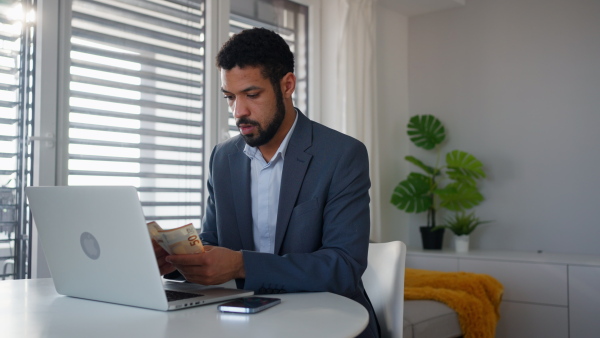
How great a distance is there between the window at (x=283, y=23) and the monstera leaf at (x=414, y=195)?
88 centimetres

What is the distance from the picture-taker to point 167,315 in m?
1.17

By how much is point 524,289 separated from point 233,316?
2.93m

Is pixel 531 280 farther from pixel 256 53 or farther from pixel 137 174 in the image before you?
pixel 256 53

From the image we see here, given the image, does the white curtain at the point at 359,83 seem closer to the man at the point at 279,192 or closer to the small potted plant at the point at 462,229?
the small potted plant at the point at 462,229

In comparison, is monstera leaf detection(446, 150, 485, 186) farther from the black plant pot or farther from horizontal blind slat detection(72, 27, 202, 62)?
horizontal blind slat detection(72, 27, 202, 62)

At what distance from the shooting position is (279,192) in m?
1.72

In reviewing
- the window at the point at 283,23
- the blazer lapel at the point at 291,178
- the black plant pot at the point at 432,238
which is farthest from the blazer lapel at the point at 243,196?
the black plant pot at the point at 432,238

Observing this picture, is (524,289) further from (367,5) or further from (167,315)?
(167,315)

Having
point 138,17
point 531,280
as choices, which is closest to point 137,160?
point 138,17

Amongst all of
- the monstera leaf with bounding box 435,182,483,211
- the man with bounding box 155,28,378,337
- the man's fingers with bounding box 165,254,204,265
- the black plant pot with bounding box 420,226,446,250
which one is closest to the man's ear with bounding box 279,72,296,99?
the man with bounding box 155,28,378,337

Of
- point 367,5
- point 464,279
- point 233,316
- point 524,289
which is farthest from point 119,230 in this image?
point 367,5

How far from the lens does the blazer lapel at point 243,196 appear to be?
1.76 metres

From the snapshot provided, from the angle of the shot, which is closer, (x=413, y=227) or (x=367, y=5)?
(x=367, y=5)

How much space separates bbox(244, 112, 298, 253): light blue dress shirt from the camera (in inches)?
69.4
